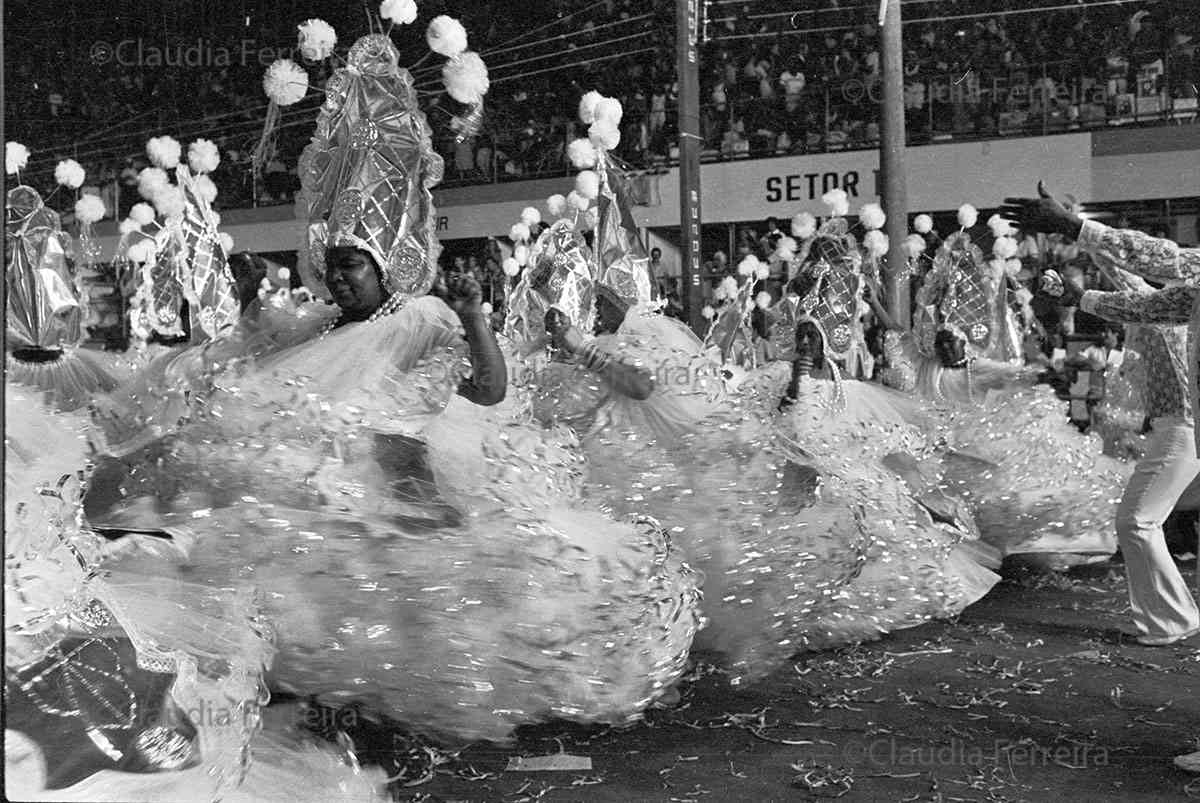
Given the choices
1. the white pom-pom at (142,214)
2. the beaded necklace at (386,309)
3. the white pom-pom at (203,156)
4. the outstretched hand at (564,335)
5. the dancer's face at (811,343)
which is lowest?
the dancer's face at (811,343)

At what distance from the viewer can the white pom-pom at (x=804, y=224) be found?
3.28m

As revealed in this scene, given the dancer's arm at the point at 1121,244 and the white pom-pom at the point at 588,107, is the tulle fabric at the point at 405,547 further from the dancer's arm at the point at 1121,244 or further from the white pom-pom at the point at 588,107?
the dancer's arm at the point at 1121,244

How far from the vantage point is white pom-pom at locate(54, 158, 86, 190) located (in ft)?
8.23

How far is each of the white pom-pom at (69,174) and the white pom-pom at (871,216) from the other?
66.4 inches

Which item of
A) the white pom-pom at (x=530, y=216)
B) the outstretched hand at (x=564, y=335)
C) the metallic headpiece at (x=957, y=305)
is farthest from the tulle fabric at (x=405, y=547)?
the metallic headpiece at (x=957, y=305)

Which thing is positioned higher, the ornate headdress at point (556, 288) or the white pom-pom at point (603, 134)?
the white pom-pom at point (603, 134)

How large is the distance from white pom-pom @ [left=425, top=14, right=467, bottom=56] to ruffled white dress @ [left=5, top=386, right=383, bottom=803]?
3.56ft

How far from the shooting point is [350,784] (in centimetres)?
239

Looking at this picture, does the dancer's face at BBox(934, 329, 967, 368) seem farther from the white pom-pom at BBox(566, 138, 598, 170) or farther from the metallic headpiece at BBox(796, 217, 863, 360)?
the white pom-pom at BBox(566, 138, 598, 170)

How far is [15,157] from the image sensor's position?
2.48m

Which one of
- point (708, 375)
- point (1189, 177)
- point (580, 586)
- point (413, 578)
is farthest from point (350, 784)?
point (1189, 177)

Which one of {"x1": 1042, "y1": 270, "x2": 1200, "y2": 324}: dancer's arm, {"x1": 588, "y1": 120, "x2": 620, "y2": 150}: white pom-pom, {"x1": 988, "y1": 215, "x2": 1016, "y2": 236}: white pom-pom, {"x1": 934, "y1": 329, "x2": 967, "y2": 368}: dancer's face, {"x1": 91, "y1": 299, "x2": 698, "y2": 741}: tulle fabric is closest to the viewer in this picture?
{"x1": 91, "y1": 299, "x2": 698, "y2": 741}: tulle fabric

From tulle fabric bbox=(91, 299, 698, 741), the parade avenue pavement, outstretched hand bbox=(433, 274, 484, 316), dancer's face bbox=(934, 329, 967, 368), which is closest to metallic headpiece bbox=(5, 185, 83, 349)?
tulle fabric bbox=(91, 299, 698, 741)

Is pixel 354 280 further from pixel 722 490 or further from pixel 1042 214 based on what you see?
pixel 1042 214
